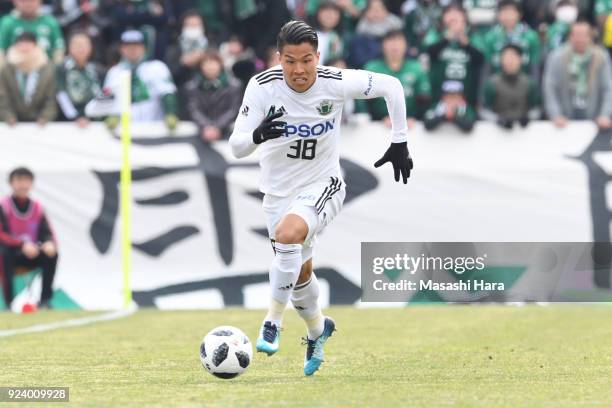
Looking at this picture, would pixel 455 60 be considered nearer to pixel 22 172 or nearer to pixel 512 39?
pixel 512 39

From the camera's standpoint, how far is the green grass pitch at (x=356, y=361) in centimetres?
756

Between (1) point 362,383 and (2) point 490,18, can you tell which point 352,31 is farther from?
(1) point 362,383

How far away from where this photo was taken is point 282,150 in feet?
30.4


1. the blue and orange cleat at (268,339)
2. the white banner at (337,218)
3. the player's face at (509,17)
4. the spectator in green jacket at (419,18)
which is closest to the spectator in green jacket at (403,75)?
the white banner at (337,218)

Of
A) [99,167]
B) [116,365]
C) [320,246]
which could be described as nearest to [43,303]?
[99,167]

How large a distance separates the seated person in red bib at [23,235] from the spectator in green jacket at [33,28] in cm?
274

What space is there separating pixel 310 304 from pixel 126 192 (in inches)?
297

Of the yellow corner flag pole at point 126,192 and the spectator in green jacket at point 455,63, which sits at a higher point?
the spectator in green jacket at point 455,63

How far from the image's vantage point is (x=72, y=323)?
1441 cm

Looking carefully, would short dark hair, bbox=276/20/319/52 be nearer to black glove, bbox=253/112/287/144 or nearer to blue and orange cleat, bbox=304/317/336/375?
black glove, bbox=253/112/287/144

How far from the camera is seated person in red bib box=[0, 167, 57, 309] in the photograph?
647 inches

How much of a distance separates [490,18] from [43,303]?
734 cm

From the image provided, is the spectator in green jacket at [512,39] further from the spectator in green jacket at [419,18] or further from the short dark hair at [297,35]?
the short dark hair at [297,35]

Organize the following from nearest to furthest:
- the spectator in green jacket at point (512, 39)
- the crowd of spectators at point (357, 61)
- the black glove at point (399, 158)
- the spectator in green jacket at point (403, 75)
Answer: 1. the black glove at point (399, 158)
2. the crowd of spectators at point (357, 61)
3. the spectator in green jacket at point (403, 75)
4. the spectator in green jacket at point (512, 39)
